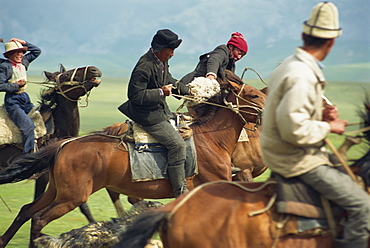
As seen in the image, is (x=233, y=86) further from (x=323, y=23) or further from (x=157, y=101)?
(x=323, y=23)

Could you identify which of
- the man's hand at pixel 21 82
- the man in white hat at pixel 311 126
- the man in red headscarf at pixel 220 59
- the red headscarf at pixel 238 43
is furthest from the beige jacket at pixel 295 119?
the man's hand at pixel 21 82

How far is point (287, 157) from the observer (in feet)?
12.0

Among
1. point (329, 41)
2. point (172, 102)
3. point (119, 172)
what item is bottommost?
point (172, 102)

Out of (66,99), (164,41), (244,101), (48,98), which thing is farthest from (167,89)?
(48,98)

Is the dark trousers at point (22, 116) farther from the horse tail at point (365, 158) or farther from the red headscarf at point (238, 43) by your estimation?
the horse tail at point (365, 158)

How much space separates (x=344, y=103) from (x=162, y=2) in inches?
1699

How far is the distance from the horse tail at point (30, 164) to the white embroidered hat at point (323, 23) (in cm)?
336

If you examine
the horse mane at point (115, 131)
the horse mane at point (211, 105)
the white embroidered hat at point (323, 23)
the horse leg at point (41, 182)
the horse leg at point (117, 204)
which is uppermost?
the white embroidered hat at point (323, 23)

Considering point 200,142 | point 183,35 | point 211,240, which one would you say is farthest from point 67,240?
point 183,35

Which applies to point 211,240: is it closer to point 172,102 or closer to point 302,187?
point 302,187

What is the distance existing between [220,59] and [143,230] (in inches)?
169

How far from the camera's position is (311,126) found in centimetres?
348

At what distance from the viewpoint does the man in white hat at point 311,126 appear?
347 cm

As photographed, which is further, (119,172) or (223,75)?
(223,75)
